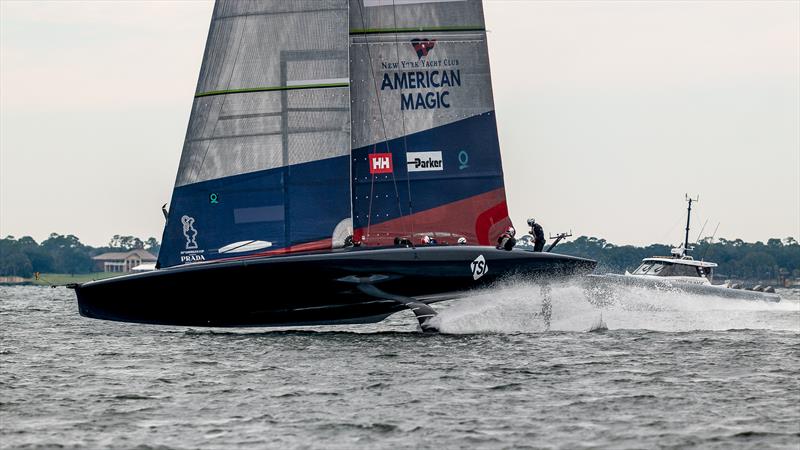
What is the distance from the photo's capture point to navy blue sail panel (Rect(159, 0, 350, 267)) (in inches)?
861

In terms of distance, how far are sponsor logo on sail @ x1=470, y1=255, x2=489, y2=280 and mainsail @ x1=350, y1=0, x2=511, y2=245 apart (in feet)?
4.08

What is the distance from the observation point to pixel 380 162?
898 inches

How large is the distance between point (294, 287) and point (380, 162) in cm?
290

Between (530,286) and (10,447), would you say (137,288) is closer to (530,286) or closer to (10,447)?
(530,286)

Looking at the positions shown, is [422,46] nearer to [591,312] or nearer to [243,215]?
[243,215]

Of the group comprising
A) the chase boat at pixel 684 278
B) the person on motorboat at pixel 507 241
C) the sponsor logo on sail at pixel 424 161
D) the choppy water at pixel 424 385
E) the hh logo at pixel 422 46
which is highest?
the hh logo at pixel 422 46

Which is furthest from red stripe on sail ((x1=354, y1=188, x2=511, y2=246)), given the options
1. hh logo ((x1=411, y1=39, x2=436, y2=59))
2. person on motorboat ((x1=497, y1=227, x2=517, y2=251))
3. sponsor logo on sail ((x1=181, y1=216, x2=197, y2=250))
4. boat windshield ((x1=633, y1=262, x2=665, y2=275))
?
boat windshield ((x1=633, y1=262, x2=665, y2=275))

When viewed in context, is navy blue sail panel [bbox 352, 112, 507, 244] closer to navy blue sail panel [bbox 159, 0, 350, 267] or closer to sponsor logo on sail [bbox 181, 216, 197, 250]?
navy blue sail panel [bbox 159, 0, 350, 267]

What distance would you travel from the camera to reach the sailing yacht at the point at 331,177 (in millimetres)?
21391

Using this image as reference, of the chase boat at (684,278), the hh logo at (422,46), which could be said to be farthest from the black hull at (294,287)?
the chase boat at (684,278)

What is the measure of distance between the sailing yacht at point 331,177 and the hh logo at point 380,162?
33 millimetres

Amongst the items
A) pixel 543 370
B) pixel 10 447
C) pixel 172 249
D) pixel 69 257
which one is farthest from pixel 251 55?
pixel 69 257

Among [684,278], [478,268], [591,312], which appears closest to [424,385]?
[478,268]

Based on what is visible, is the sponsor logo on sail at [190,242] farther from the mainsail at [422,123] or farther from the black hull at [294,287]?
the mainsail at [422,123]
